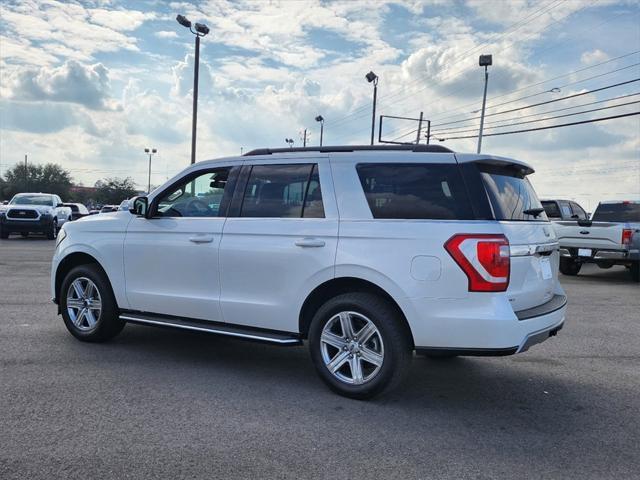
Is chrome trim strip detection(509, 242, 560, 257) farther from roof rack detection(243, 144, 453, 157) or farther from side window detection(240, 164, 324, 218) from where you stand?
side window detection(240, 164, 324, 218)

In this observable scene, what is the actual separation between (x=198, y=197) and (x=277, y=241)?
115 centimetres

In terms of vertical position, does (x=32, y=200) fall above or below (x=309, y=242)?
below

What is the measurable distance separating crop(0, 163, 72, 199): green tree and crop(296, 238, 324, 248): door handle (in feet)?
338

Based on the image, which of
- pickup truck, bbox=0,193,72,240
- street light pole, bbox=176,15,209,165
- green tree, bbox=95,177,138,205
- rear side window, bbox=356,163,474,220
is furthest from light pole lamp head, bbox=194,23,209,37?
green tree, bbox=95,177,138,205

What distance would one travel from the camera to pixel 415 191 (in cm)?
453

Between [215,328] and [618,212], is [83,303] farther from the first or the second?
[618,212]

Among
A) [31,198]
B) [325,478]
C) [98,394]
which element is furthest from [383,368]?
[31,198]

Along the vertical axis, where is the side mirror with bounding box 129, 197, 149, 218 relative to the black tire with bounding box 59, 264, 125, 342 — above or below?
above

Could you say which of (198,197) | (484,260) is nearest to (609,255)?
(484,260)

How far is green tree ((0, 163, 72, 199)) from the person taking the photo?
98.6m

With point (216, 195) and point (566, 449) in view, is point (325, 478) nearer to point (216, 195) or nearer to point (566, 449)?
point (566, 449)

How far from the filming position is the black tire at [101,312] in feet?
19.7

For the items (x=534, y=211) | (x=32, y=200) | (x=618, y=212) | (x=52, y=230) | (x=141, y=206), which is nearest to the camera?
(x=534, y=211)

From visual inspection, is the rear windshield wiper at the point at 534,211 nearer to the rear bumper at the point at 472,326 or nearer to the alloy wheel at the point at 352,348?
the rear bumper at the point at 472,326
